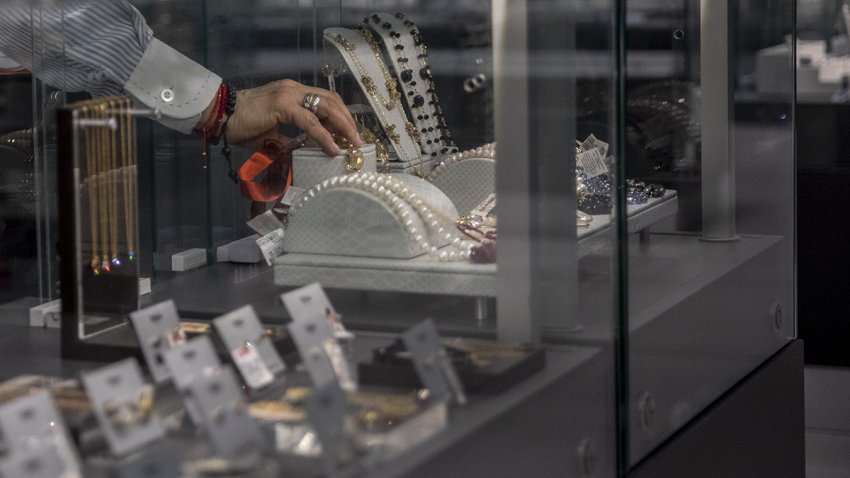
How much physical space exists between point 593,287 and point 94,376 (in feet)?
2.37

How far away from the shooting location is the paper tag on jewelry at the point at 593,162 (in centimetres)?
161

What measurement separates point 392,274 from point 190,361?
1.26 ft

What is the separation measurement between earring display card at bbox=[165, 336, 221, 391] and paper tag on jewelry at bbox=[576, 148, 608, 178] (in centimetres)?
64

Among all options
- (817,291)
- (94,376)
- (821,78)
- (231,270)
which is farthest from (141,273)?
(821,78)

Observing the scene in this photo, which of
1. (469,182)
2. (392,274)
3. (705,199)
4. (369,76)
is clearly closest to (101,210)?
(392,274)

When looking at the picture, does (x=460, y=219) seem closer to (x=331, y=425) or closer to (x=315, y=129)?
(x=315, y=129)

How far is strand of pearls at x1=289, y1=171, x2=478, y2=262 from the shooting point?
1458 mm

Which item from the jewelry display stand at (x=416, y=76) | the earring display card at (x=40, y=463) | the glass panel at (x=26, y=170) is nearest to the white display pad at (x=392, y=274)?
the jewelry display stand at (x=416, y=76)

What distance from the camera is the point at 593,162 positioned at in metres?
1.63

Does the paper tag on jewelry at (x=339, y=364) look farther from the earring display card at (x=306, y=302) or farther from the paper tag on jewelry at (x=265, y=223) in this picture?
the paper tag on jewelry at (x=265, y=223)

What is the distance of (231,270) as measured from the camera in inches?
61.4

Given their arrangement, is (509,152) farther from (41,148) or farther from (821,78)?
(821,78)

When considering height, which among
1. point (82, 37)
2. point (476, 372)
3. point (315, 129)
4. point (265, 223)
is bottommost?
point (476, 372)

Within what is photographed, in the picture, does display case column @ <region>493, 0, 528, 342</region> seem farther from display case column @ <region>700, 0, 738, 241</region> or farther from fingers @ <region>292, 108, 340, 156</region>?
display case column @ <region>700, 0, 738, 241</region>
